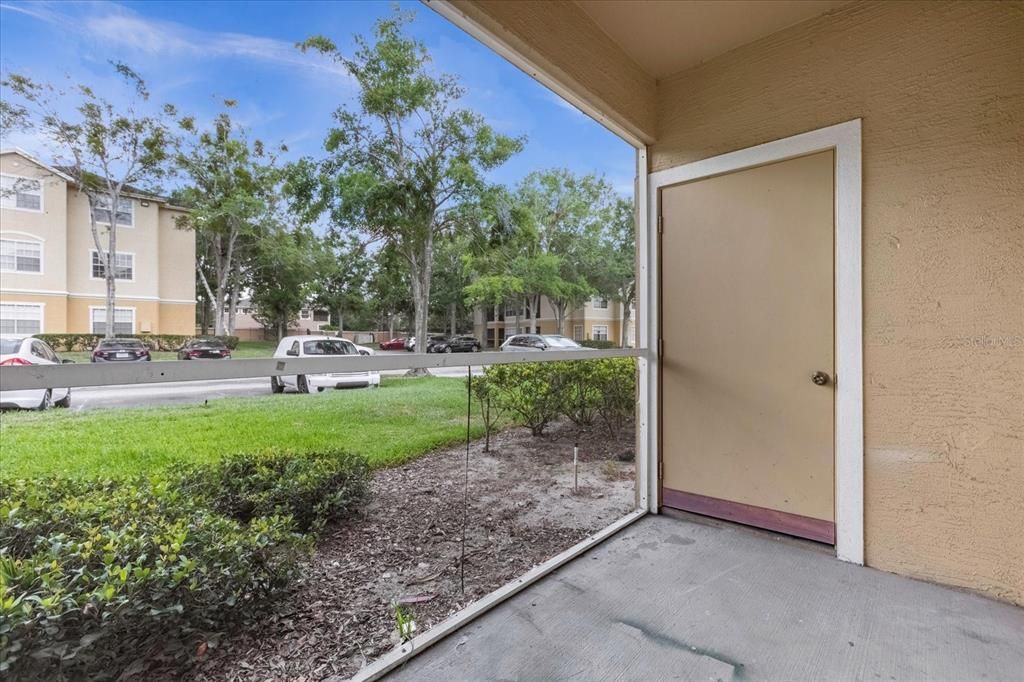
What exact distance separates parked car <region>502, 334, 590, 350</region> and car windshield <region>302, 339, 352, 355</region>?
0.76 metres

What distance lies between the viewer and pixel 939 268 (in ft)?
6.44

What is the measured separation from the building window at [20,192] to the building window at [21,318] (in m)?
0.21

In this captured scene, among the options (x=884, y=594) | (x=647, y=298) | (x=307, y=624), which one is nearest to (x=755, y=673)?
(x=884, y=594)

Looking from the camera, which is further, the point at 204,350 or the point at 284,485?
the point at 284,485

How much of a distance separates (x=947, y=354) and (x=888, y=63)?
52.5 inches

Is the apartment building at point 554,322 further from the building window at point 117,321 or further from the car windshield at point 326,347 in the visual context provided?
the building window at point 117,321

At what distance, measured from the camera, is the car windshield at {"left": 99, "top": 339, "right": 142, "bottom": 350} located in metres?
1.04

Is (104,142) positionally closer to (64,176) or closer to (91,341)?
(64,176)

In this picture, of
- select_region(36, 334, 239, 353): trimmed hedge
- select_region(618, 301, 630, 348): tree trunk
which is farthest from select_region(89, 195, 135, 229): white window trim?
select_region(618, 301, 630, 348): tree trunk

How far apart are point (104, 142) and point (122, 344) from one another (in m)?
0.48

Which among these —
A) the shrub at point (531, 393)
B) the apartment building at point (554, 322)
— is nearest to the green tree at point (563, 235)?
the apartment building at point (554, 322)

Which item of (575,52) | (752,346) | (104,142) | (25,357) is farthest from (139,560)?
(752,346)

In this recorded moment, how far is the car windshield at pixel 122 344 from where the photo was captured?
104cm

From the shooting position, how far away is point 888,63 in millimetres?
2057
